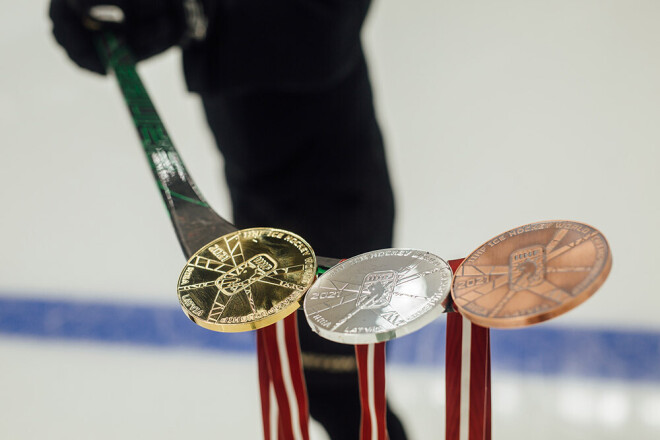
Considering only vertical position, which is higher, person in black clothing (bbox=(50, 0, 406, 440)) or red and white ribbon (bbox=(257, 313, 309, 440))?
person in black clothing (bbox=(50, 0, 406, 440))

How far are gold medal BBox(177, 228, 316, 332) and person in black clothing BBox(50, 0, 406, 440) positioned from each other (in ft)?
1.20

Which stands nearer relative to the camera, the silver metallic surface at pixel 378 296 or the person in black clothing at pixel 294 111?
the silver metallic surface at pixel 378 296

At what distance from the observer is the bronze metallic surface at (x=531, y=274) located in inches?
15.4

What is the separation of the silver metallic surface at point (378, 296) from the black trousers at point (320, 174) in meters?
0.42

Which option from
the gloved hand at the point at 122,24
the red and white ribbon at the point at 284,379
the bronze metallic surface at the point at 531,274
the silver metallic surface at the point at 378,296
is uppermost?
the gloved hand at the point at 122,24

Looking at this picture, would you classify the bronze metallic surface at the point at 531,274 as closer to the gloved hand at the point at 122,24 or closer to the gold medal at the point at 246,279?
the gold medal at the point at 246,279

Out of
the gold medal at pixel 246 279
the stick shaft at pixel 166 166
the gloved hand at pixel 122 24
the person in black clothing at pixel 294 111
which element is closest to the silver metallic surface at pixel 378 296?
the gold medal at pixel 246 279

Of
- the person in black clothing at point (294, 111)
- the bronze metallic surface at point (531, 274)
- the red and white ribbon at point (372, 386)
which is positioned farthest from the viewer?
the person in black clothing at point (294, 111)

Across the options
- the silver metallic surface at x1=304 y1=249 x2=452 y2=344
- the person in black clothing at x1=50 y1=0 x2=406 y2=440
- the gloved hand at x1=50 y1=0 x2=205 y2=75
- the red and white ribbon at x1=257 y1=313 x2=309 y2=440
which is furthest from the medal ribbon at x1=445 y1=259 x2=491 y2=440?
the gloved hand at x1=50 y1=0 x2=205 y2=75

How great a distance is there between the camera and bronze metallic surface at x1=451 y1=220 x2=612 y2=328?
1.28ft

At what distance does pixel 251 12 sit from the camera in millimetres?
866

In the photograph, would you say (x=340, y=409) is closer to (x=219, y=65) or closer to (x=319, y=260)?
(x=319, y=260)

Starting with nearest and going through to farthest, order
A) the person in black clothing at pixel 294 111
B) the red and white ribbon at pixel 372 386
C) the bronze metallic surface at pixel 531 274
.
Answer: the bronze metallic surface at pixel 531 274, the red and white ribbon at pixel 372 386, the person in black clothing at pixel 294 111

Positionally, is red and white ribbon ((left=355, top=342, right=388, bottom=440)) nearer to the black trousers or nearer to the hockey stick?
the hockey stick
